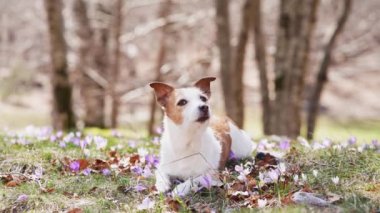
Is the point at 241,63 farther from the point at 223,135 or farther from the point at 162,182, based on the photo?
the point at 162,182

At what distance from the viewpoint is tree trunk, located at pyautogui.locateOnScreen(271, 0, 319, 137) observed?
11000 millimetres

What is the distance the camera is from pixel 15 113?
22.5 m

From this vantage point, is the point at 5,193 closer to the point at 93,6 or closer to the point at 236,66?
the point at 236,66

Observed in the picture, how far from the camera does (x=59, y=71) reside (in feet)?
38.8

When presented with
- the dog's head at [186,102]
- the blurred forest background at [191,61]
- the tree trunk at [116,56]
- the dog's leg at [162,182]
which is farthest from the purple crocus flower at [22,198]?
the tree trunk at [116,56]

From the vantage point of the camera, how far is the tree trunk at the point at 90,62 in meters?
16.2

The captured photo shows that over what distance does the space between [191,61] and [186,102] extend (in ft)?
48.3

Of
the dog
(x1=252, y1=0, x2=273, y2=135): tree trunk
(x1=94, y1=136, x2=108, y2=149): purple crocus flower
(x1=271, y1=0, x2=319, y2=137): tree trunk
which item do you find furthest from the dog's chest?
(x1=252, y1=0, x2=273, y2=135): tree trunk

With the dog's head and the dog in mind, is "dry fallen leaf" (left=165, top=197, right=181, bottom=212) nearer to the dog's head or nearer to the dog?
the dog

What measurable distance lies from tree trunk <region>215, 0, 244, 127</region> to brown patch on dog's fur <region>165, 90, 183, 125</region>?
7.59 m

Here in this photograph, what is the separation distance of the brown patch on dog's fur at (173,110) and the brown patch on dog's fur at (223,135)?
2.23 ft

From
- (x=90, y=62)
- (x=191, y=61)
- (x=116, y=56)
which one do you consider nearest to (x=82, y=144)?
(x=116, y=56)

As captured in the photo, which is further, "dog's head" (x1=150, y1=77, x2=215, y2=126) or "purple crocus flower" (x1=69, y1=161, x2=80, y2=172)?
"purple crocus flower" (x1=69, y1=161, x2=80, y2=172)

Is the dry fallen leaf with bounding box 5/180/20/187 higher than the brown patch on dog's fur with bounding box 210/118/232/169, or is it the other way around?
the brown patch on dog's fur with bounding box 210/118/232/169
